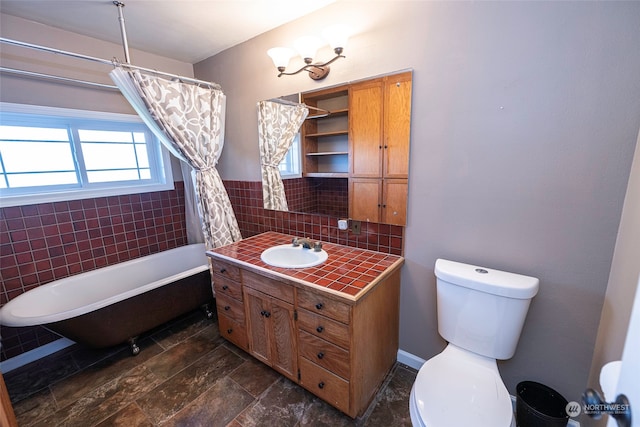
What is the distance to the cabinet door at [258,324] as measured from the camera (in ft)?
5.48

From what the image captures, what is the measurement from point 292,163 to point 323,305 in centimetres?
117

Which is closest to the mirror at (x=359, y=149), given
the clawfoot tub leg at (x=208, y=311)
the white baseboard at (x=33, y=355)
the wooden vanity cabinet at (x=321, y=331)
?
the wooden vanity cabinet at (x=321, y=331)

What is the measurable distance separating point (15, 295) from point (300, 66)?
2677 millimetres

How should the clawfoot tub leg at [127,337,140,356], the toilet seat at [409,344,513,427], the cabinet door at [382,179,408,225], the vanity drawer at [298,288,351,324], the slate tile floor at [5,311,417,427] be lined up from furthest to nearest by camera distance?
the clawfoot tub leg at [127,337,140,356] → the cabinet door at [382,179,408,225] → the slate tile floor at [5,311,417,427] → the vanity drawer at [298,288,351,324] → the toilet seat at [409,344,513,427]

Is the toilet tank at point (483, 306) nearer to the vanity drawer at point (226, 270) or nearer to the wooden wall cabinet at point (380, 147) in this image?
the wooden wall cabinet at point (380, 147)

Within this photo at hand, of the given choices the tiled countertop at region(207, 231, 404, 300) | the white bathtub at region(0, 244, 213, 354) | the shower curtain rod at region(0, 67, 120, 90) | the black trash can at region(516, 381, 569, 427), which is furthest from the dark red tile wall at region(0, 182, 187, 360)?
the black trash can at region(516, 381, 569, 427)

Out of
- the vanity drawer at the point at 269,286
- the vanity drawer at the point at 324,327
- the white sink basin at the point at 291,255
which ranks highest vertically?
the white sink basin at the point at 291,255

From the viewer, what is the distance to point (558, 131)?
3.76 ft

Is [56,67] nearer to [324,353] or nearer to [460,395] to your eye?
[324,353]

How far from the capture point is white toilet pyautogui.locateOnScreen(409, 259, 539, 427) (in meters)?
1.00

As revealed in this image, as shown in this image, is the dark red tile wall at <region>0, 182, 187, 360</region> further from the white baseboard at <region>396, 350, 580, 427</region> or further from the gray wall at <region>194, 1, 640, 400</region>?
the white baseboard at <region>396, 350, 580, 427</region>

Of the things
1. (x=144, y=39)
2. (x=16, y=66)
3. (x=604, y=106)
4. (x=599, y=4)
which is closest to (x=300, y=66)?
(x=144, y=39)

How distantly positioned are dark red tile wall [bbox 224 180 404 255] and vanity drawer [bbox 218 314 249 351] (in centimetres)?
83

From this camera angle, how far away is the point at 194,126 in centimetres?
217
